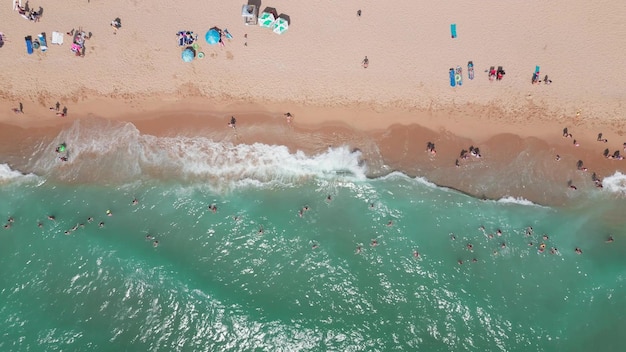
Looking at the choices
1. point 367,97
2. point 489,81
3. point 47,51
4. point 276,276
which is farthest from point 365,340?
point 47,51

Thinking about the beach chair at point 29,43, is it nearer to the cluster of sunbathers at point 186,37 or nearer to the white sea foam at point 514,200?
the cluster of sunbathers at point 186,37

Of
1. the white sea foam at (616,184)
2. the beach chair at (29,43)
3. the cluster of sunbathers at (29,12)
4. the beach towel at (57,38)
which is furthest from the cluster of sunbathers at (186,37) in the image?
the white sea foam at (616,184)

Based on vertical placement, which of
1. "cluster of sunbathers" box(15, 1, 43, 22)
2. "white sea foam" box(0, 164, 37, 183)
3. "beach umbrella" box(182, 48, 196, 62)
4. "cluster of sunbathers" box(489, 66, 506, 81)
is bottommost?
"white sea foam" box(0, 164, 37, 183)

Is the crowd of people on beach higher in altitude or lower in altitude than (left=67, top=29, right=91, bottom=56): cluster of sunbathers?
higher

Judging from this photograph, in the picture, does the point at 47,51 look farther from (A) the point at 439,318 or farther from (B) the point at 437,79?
(A) the point at 439,318

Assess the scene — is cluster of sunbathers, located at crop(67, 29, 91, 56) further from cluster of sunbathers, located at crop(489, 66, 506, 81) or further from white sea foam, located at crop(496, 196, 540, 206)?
white sea foam, located at crop(496, 196, 540, 206)

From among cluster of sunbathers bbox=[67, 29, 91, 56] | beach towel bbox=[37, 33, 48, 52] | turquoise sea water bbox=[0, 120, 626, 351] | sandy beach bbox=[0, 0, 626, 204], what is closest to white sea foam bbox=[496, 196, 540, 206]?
turquoise sea water bbox=[0, 120, 626, 351]
